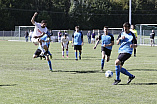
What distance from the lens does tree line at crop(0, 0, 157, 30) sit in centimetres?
8831

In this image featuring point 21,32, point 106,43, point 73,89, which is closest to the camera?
point 73,89

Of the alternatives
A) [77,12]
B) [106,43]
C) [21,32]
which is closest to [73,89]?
[106,43]

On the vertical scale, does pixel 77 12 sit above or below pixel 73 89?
above

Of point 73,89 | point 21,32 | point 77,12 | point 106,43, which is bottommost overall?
point 73,89

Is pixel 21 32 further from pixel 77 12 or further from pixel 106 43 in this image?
pixel 106 43

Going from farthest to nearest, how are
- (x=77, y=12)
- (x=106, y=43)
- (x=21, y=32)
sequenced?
(x=77, y=12) → (x=21, y=32) → (x=106, y=43)

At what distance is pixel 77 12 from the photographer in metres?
93.2

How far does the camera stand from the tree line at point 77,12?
3477 inches

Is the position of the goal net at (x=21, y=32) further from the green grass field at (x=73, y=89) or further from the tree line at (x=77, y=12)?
the green grass field at (x=73, y=89)

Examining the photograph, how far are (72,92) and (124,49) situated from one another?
2687mm

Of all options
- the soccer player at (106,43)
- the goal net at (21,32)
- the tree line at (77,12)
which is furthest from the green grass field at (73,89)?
the tree line at (77,12)

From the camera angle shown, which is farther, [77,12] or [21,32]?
[77,12]

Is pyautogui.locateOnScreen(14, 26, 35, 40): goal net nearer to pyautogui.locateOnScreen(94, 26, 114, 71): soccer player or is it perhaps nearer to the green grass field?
pyautogui.locateOnScreen(94, 26, 114, 71): soccer player

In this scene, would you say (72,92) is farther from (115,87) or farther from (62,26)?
(62,26)
